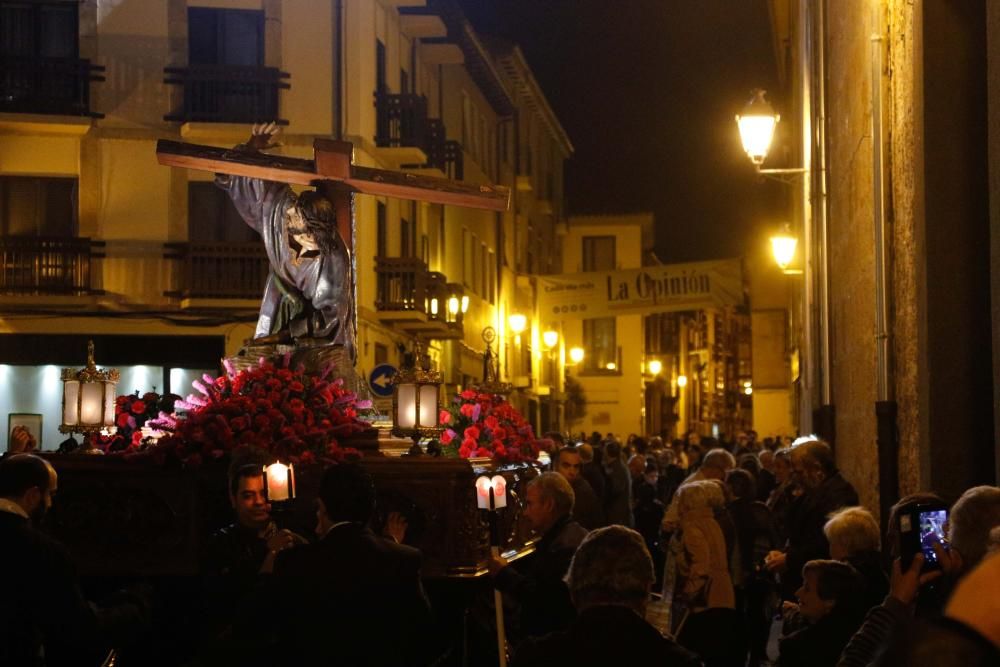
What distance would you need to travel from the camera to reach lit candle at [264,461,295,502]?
731 centimetres

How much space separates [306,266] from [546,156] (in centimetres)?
4745

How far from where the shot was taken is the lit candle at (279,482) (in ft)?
24.0

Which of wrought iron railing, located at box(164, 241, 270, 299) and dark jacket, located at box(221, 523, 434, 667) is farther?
wrought iron railing, located at box(164, 241, 270, 299)

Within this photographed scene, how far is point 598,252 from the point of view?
65188 millimetres

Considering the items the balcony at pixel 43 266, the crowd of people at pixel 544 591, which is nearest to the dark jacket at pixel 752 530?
the crowd of people at pixel 544 591

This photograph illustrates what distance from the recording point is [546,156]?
58.8 m

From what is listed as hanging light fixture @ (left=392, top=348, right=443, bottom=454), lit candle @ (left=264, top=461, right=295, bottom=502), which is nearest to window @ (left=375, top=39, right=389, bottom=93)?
hanging light fixture @ (left=392, top=348, right=443, bottom=454)

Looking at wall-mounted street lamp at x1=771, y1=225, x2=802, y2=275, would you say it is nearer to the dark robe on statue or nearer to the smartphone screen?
the dark robe on statue

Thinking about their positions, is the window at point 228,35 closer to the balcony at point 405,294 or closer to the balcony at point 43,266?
the balcony at point 43,266

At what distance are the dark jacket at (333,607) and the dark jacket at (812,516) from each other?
4.57 m

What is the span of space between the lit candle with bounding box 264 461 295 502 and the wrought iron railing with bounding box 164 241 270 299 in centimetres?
2119

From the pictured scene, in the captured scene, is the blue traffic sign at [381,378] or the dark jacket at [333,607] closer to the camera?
the dark jacket at [333,607]


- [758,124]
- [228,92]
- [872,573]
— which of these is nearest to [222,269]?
[228,92]

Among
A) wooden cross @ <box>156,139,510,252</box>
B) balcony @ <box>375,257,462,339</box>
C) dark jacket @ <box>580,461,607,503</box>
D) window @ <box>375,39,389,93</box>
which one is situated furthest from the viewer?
window @ <box>375,39,389,93</box>
